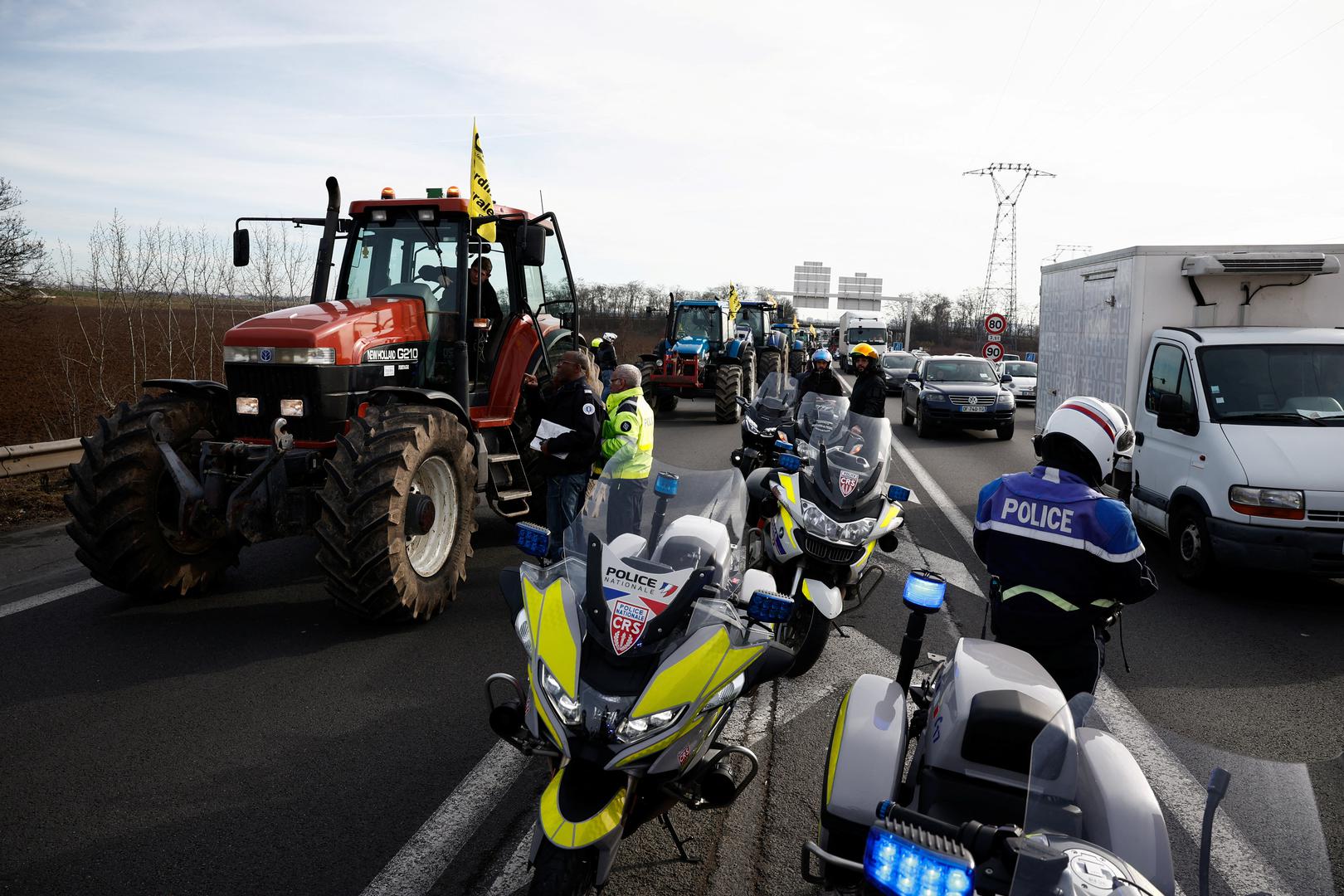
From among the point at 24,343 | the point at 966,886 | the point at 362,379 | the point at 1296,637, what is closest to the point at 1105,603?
the point at 966,886

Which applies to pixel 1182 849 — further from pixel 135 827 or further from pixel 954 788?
pixel 135 827

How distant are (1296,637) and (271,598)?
7529 mm

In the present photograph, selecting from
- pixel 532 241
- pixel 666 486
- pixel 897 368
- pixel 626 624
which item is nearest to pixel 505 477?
pixel 532 241

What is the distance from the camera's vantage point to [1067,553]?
128 inches

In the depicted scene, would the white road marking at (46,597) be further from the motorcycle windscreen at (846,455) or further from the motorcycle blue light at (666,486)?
the motorcycle windscreen at (846,455)

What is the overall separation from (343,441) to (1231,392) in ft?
24.5

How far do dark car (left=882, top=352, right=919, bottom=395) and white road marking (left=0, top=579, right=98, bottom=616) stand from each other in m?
26.5

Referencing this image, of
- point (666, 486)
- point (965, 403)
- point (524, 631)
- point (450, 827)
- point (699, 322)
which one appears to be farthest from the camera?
point (699, 322)

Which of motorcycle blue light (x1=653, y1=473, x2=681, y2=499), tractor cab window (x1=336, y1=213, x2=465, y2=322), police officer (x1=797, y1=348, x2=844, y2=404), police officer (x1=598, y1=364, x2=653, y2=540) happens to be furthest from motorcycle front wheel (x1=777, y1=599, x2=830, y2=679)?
tractor cab window (x1=336, y1=213, x2=465, y2=322)

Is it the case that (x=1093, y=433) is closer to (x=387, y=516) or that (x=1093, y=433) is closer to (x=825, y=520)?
(x=825, y=520)

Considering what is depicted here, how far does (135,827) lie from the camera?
3.64m

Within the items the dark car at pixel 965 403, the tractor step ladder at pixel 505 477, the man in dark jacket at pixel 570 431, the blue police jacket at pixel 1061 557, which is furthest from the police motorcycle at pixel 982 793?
the dark car at pixel 965 403

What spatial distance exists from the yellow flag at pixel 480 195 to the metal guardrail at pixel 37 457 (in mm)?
4729

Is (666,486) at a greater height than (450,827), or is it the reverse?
(666,486)
